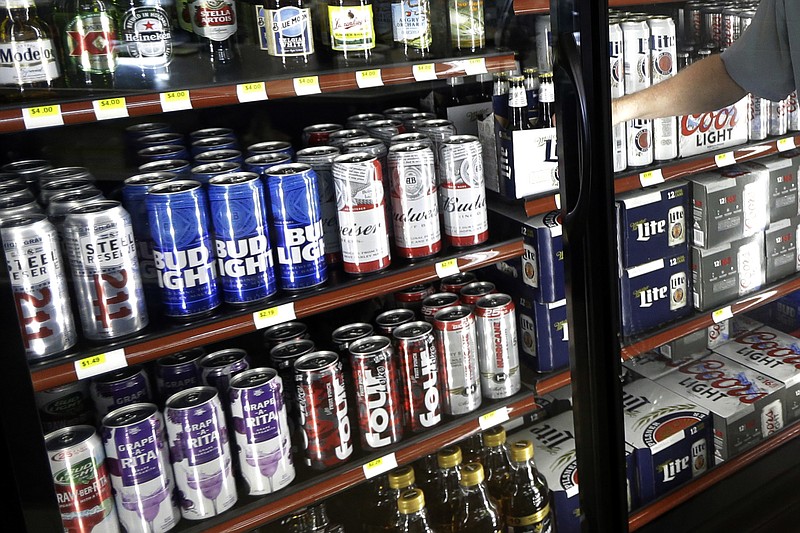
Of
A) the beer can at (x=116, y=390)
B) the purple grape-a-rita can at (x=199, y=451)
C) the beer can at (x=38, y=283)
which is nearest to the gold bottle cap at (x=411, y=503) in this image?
the purple grape-a-rita can at (x=199, y=451)

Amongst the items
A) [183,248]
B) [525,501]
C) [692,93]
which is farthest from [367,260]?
[692,93]

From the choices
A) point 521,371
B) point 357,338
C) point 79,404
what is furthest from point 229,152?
point 521,371

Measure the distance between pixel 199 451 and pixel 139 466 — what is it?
0.12 meters

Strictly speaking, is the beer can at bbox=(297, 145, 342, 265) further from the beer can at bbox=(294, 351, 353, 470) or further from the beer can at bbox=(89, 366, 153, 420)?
the beer can at bbox=(89, 366, 153, 420)

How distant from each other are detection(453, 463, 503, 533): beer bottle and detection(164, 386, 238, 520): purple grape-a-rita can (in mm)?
592

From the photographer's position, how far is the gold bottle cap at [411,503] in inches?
69.0

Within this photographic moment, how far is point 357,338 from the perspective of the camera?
1.79 meters

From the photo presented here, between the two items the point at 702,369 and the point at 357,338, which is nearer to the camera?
the point at 357,338

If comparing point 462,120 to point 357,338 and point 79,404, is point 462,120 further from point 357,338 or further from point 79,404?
point 79,404

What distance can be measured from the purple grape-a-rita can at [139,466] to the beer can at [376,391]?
1.43ft

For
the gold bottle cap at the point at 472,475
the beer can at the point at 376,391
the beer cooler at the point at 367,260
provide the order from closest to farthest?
1. the beer cooler at the point at 367,260
2. the beer can at the point at 376,391
3. the gold bottle cap at the point at 472,475

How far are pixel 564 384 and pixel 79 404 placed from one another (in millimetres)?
1190

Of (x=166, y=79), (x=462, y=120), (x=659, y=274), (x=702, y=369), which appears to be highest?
(x=166, y=79)

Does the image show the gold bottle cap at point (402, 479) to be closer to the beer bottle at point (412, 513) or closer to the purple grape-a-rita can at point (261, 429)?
the beer bottle at point (412, 513)
